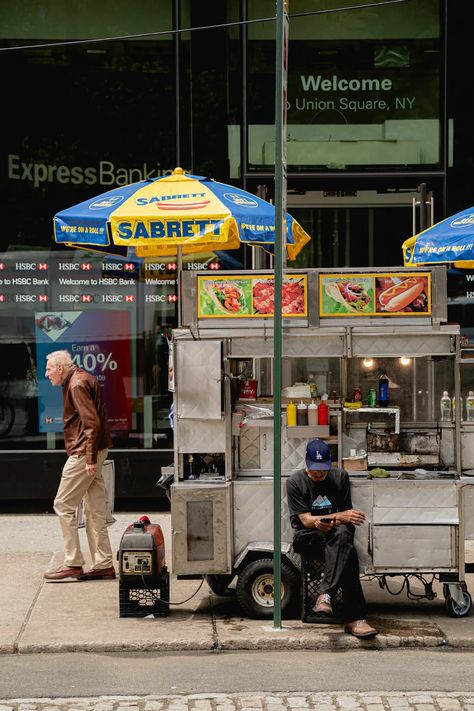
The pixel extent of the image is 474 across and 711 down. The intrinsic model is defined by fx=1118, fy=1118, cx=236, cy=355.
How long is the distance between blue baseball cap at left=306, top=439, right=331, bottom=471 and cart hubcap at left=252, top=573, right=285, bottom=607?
863mm

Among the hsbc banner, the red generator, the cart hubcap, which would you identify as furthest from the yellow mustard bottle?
the hsbc banner

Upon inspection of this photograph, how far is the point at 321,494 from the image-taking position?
751cm

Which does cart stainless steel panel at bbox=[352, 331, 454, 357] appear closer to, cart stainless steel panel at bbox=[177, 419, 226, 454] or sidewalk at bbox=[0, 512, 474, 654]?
cart stainless steel panel at bbox=[177, 419, 226, 454]

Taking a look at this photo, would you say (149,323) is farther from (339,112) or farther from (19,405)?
(339,112)

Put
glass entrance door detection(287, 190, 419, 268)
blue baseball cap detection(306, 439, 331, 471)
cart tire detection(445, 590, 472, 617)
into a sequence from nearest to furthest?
blue baseball cap detection(306, 439, 331, 471) → cart tire detection(445, 590, 472, 617) → glass entrance door detection(287, 190, 419, 268)

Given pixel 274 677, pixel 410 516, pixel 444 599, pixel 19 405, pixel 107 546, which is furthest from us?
pixel 19 405

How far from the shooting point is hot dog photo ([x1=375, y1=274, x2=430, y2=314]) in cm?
777

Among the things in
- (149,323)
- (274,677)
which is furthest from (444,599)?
(149,323)

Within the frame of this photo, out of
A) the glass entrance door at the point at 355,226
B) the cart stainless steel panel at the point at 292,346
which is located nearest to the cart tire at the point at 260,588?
the cart stainless steel panel at the point at 292,346

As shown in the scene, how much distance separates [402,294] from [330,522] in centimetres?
167

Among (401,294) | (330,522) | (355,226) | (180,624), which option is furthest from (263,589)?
(355,226)

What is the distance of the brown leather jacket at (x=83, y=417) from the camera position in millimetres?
8742

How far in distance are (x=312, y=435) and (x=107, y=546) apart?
2.11m

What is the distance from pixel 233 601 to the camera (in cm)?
813
